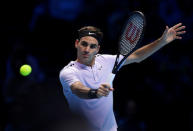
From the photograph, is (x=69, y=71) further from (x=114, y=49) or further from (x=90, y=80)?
(x=114, y=49)

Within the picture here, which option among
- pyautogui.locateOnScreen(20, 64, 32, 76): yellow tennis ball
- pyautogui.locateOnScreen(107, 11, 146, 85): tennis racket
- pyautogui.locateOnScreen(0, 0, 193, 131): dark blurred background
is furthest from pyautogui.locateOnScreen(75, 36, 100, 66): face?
pyautogui.locateOnScreen(0, 0, 193, 131): dark blurred background

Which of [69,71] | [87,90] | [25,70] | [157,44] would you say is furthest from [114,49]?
[87,90]

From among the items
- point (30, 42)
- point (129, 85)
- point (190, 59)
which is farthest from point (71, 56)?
point (190, 59)

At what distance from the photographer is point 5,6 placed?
620 cm

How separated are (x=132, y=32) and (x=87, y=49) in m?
0.51

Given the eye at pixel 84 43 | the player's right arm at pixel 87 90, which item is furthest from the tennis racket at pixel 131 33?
the player's right arm at pixel 87 90

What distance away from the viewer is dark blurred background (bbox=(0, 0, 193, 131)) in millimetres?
5734

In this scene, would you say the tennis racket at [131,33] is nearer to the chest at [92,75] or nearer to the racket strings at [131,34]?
the racket strings at [131,34]

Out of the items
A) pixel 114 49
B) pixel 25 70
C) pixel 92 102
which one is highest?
pixel 114 49

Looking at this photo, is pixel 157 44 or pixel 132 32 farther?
pixel 157 44

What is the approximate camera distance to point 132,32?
3619mm

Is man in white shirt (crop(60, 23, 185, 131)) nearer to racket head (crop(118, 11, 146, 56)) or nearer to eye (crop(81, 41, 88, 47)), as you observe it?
eye (crop(81, 41, 88, 47))

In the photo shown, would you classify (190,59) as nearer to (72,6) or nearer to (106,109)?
(72,6)

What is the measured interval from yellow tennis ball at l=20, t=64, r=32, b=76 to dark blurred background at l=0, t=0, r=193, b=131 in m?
0.13
